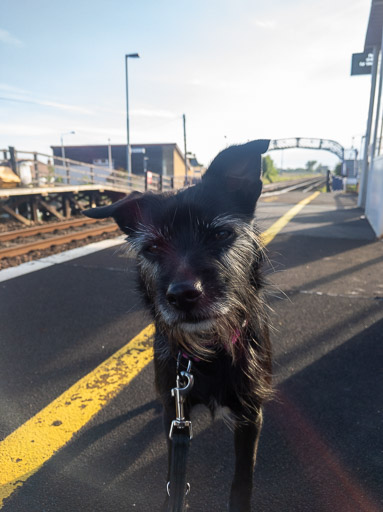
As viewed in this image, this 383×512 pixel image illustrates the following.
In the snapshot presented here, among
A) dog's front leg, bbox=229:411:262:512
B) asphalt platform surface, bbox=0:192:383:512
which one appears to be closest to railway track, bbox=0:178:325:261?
asphalt platform surface, bbox=0:192:383:512

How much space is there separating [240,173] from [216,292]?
2.65 ft

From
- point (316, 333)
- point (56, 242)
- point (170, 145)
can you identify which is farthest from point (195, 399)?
point (170, 145)

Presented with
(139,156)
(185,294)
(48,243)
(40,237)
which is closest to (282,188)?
(139,156)

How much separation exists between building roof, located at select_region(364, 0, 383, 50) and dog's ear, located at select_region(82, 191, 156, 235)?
11.6 m

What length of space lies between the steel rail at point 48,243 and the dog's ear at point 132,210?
5.79m

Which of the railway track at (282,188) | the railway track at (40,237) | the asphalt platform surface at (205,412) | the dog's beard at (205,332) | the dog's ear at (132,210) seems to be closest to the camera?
the dog's beard at (205,332)

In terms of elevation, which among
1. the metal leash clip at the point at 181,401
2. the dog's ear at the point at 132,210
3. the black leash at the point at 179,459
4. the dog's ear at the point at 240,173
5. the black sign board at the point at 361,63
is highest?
the black sign board at the point at 361,63

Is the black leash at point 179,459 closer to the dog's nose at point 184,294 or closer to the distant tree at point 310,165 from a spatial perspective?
the dog's nose at point 184,294

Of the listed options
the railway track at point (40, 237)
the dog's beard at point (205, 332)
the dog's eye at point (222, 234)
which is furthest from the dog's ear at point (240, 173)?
the railway track at point (40, 237)

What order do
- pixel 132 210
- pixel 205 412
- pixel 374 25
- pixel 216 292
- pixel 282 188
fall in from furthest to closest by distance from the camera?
pixel 282 188 → pixel 374 25 → pixel 205 412 → pixel 132 210 → pixel 216 292

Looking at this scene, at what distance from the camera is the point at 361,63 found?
50.9ft

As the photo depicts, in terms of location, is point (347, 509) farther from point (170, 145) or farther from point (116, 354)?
point (170, 145)

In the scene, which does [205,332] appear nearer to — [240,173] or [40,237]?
[240,173]

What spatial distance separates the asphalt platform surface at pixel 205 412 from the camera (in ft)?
6.11
